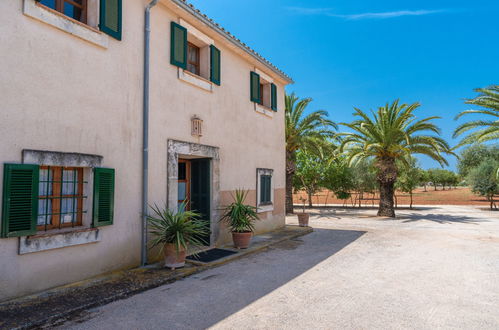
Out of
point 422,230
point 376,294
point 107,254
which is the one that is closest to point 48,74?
point 107,254

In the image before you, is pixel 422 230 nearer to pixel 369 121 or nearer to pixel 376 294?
pixel 369 121

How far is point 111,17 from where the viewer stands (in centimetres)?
604

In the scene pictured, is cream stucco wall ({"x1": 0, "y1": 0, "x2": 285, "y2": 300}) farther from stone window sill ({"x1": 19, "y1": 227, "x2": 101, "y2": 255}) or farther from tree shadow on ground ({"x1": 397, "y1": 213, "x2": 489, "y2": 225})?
tree shadow on ground ({"x1": 397, "y1": 213, "x2": 489, "y2": 225})

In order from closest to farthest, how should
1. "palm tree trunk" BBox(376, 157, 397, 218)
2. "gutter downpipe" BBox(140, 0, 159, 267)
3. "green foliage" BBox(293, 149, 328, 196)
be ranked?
"gutter downpipe" BBox(140, 0, 159, 267) < "palm tree trunk" BBox(376, 157, 397, 218) < "green foliage" BBox(293, 149, 328, 196)

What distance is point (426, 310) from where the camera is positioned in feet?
15.3

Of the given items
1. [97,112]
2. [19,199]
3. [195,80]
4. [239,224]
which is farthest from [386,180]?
[19,199]

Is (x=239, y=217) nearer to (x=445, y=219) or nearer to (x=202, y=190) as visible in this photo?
(x=202, y=190)

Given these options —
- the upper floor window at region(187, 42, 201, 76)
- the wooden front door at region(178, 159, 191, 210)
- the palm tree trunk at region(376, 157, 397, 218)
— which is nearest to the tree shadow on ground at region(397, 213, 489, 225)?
the palm tree trunk at region(376, 157, 397, 218)

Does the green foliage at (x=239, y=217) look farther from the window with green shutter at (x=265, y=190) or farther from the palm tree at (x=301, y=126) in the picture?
the palm tree at (x=301, y=126)

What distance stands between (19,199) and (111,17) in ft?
12.0

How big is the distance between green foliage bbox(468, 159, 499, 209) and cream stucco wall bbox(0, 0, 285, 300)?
26.9 meters

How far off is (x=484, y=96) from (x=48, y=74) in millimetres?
17871

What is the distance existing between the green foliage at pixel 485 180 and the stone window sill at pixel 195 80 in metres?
27.3

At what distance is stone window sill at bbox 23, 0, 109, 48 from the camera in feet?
16.0
